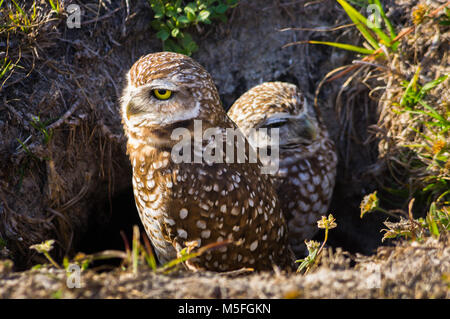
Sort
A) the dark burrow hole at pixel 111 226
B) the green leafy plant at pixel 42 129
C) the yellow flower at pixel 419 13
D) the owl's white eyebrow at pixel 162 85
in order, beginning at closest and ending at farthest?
the owl's white eyebrow at pixel 162 85, the green leafy plant at pixel 42 129, the yellow flower at pixel 419 13, the dark burrow hole at pixel 111 226

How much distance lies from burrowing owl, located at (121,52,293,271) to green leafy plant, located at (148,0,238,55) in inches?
48.1

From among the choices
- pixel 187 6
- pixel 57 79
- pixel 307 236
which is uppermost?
pixel 187 6

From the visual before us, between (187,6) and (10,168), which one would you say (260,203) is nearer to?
(10,168)

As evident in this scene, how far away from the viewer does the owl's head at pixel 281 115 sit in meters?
3.07

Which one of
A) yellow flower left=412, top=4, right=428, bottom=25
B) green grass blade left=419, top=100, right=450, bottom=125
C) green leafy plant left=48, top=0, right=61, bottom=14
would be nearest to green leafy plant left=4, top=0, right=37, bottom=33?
green leafy plant left=48, top=0, right=61, bottom=14

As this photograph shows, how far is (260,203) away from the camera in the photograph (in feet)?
7.65

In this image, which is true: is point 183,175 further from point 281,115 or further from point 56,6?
point 56,6

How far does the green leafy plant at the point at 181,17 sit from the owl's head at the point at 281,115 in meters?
0.69

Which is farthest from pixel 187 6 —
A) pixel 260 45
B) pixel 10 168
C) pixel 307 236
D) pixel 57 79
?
pixel 307 236

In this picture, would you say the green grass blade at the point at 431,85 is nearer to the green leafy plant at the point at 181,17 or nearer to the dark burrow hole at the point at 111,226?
the green leafy plant at the point at 181,17

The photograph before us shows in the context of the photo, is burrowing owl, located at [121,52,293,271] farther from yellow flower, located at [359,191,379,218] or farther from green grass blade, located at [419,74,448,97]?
green grass blade, located at [419,74,448,97]

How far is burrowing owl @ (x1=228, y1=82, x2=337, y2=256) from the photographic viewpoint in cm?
308

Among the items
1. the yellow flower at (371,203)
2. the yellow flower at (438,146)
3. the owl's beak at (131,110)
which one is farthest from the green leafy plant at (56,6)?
the yellow flower at (438,146)

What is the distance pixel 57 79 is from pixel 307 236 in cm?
204
